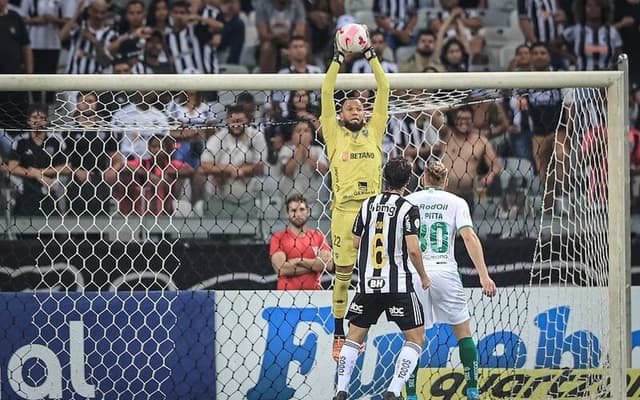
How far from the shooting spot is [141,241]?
9.98 m

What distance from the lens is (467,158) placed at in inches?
422

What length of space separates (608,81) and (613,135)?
1.31 ft

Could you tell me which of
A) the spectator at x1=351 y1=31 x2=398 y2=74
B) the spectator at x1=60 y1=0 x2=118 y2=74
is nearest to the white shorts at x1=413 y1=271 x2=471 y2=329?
the spectator at x1=351 y1=31 x2=398 y2=74

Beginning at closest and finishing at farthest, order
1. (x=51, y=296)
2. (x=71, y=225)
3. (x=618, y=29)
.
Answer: (x=51, y=296) → (x=71, y=225) → (x=618, y=29)

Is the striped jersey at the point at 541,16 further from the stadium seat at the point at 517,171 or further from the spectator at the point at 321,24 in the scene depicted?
the stadium seat at the point at 517,171

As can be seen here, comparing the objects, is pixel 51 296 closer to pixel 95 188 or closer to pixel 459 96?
pixel 95 188

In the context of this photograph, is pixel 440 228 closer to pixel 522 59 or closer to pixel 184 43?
pixel 522 59

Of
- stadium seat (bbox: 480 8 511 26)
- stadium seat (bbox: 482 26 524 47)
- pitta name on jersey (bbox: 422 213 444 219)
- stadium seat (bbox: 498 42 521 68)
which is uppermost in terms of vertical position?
stadium seat (bbox: 480 8 511 26)

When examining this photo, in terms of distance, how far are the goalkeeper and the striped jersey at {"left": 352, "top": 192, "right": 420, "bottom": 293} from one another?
576mm

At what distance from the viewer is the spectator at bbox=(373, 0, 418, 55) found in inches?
Answer: 544

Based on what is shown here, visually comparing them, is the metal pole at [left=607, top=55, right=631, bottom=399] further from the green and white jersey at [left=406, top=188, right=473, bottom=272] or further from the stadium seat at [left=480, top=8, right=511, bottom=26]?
the stadium seat at [left=480, top=8, right=511, bottom=26]

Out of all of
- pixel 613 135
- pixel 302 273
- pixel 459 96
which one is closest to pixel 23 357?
pixel 302 273

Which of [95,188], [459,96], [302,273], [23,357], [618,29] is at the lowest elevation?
[23,357]

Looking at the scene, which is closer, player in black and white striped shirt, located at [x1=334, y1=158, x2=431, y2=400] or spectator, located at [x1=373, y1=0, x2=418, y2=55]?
player in black and white striped shirt, located at [x1=334, y1=158, x2=431, y2=400]
